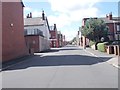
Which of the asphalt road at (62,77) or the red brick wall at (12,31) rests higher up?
the red brick wall at (12,31)

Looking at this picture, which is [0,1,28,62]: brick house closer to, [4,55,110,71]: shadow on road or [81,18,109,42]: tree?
[4,55,110,71]: shadow on road

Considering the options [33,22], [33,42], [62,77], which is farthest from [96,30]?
[62,77]

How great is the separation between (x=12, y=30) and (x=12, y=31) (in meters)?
0.13

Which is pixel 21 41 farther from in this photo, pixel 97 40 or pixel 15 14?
pixel 97 40

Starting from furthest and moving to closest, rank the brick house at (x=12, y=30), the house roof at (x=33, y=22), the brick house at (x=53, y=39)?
the brick house at (x=53, y=39)
the house roof at (x=33, y=22)
the brick house at (x=12, y=30)

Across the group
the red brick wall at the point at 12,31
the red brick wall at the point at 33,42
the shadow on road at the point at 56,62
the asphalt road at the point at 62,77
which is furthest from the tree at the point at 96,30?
the asphalt road at the point at 62,77

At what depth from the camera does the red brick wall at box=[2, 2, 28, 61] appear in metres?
32.4

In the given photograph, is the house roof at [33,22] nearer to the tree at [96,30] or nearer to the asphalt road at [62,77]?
the tree at [96,30]

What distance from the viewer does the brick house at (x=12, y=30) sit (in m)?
32.4

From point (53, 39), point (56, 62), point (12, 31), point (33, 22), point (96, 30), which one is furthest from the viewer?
point (53, 39)

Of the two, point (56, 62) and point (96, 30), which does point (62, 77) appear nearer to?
point (56, 62)

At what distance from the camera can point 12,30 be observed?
1435 inches

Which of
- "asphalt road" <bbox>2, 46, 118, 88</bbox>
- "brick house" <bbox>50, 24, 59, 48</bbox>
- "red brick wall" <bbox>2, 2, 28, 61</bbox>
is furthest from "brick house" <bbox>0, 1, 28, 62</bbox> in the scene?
"brick house" <bbox>50, 24, 59, 48</bbox>

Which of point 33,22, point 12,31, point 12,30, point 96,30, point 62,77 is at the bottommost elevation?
point 62,77
